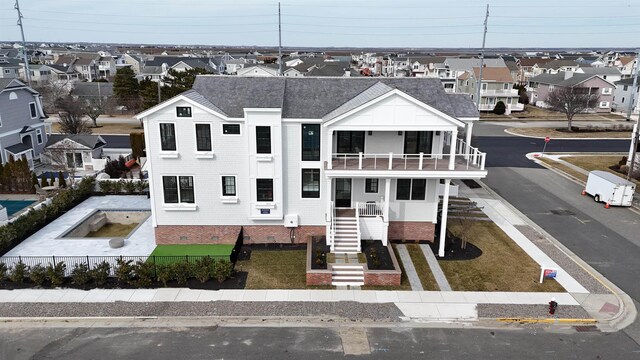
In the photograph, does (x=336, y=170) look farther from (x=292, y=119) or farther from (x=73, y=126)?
(x=73, y=126)

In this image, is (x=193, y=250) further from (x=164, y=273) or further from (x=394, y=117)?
(x=394, y=117)

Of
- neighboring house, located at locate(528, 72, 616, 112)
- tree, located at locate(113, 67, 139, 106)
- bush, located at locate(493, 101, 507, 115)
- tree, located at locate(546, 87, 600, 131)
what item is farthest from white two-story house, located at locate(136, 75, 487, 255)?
neighboring house, located at locate(528, 72, 616, 112)

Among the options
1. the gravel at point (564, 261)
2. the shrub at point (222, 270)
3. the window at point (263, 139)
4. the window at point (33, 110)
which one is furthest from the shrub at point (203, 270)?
the window at point (33, 110)

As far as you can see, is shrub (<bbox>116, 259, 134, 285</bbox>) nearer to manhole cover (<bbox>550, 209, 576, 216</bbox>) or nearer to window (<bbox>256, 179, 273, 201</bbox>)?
window (<bbox>256, 179, 273, 201</bbox>)

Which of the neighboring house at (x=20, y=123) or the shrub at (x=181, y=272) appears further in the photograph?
the neighboring house at (x=20, y=123)

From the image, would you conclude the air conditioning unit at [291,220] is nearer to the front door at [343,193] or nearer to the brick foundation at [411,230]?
the front door at [343,193]
